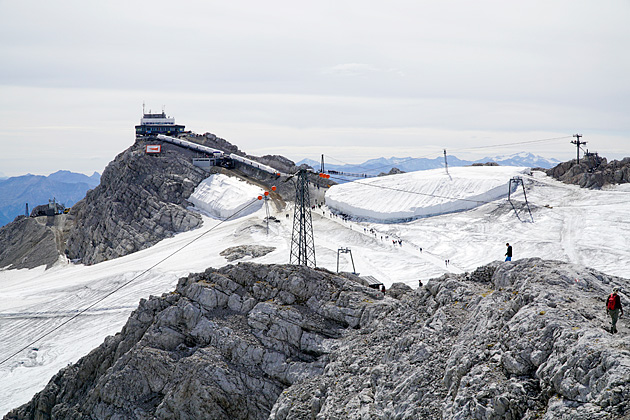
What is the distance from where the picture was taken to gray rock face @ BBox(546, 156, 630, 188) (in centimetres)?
7012

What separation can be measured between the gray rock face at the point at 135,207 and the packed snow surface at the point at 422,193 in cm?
2474

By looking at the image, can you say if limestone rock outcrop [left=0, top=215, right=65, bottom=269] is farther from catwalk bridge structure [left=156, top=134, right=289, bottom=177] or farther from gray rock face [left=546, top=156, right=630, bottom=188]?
gray rock face [left=546, top=156, right=630, bottom=188]

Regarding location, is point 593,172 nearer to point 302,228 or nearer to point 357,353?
point 302,228

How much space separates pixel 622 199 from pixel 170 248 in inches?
2263

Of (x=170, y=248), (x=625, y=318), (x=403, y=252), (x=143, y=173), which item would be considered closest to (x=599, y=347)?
(x=625, y=318)

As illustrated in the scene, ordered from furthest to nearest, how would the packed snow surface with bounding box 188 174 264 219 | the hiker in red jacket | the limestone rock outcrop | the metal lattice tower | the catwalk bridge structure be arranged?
the catwalk bridge structure
the limestone rock outcrop
the packed snow surface with bounding box 188 174 264 219
the metal lattice tower
the hiker in red jacket

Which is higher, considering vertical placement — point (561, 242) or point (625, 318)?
point (625, 318)

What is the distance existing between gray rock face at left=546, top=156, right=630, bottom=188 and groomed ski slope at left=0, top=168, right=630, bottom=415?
2413 millimetres

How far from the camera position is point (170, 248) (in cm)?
6519

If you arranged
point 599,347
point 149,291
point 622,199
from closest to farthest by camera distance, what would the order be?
point 599,347 < point 149,291 < point 622,199

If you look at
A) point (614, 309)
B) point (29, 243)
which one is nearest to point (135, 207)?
point (29, 243)

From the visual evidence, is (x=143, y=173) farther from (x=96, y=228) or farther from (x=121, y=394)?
(x=121, y=394)

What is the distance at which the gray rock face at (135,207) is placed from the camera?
76.9 m

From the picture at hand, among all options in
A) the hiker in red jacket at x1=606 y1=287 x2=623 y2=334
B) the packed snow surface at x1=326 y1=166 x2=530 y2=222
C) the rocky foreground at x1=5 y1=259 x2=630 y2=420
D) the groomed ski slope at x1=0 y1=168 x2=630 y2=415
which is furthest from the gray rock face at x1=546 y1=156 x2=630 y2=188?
the hiker in red jacket at x1=606 y1=287 x2=623 y2=334
